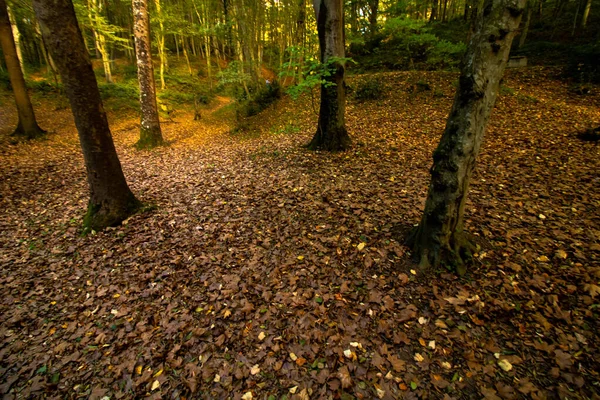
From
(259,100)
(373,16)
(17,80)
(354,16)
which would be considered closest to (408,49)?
(373,16)

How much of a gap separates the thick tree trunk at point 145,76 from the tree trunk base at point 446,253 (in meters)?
10.7

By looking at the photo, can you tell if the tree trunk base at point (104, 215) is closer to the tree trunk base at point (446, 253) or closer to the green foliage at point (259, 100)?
the tree trunk base at point (446, 253)

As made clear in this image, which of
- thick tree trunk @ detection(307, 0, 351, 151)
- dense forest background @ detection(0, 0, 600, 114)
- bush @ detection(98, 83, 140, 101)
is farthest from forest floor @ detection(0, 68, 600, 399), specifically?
bush @ detection(98, 83, 140, 101)

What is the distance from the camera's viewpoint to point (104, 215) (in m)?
4.86

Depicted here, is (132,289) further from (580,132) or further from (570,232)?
(580,132)

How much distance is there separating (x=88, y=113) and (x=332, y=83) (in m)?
5.05

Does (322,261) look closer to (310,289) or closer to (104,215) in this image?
(310,289)

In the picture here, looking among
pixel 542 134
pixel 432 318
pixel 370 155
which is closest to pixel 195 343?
pixel 432 318

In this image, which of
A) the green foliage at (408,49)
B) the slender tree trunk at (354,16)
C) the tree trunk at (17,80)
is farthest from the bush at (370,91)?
the tree trunk at (17,80)

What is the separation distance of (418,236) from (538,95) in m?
10.7

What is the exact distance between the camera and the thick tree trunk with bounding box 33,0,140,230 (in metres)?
3.86

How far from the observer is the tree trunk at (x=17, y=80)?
9.37 m

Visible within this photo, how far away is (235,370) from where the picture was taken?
2539 millimetres

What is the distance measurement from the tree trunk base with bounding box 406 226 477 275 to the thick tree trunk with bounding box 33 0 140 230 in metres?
5.47
